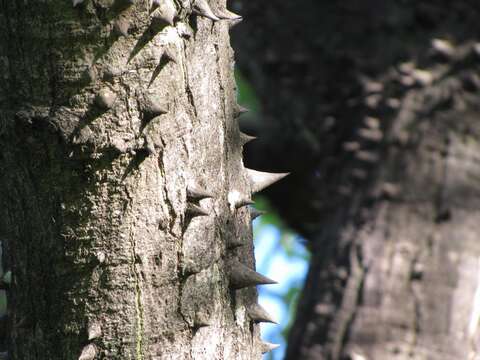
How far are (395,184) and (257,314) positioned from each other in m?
1.28

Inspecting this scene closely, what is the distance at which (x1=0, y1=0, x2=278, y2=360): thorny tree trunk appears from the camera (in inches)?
32.3

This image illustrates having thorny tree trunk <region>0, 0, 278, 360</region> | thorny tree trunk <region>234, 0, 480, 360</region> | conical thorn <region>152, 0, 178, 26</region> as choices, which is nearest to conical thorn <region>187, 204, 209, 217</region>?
thorny tree trunk <region>0, 0, 278, 360</region>

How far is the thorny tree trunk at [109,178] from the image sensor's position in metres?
0.82

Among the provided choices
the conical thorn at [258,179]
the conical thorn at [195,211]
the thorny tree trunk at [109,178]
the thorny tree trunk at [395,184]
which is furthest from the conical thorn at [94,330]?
the thorny tree trunk at [395,184]

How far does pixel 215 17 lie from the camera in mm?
890

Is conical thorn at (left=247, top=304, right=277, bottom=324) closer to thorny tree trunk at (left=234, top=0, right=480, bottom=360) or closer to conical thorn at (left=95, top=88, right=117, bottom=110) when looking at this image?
conical thorn at (left=95, top=88, right=117, bottom=110)

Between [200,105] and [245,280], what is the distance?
24cm

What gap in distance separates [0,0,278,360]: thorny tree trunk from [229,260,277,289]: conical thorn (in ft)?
0.12

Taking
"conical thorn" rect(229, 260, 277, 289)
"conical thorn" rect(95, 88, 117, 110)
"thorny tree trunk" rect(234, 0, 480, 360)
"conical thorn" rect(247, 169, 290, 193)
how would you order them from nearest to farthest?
"conical thorn" rect(95, 88, 117, 110)
"conical thorn" rect(229, 260, 277, 289)
"conical thorn" rect(247, 169, 290, 193)
"thorny tree trunk" rect(234, 0, 480, 360)

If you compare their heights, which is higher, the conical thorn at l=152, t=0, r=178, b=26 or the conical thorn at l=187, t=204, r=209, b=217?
the conical thorn at l=152, t=0, r=178, b=26

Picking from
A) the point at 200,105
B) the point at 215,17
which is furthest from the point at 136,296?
the point at 215,17

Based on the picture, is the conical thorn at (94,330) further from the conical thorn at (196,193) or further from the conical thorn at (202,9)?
the conical thorn at (202,9)

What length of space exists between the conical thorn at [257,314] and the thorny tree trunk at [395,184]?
3.41 feet

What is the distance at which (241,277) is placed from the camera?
967mm
